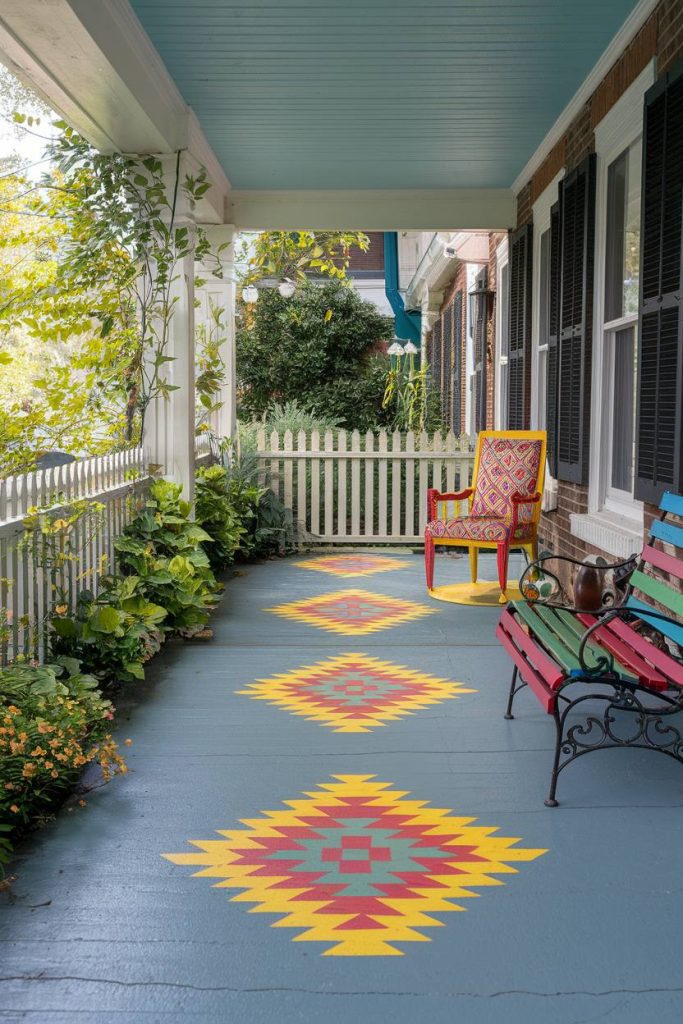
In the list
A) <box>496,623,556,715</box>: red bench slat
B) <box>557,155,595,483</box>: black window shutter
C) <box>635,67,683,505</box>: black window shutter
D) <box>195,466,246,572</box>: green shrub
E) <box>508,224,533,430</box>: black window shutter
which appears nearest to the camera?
<box>496,623,556,715</box>: red bench slat

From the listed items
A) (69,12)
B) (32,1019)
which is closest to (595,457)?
(69,12)

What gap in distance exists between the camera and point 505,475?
7.52m

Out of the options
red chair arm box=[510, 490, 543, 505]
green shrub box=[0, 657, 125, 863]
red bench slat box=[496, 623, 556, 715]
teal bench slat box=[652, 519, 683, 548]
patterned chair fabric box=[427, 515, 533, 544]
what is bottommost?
green shrub box=[0, 657, 125, 863]

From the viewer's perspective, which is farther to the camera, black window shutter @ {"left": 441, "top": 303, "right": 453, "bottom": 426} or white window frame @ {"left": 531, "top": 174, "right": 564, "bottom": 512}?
black window shutter @ {"left": 441, "top": 303, "right": 453, "bottom": 426}

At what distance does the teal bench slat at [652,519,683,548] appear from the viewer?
396 centimetres

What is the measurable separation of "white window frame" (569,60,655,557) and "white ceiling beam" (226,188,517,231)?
300 centimetres

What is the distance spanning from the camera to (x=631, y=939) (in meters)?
2.42

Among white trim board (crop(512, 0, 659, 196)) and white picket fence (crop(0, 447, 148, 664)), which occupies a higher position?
white trim board (crop(512, 0, 659, 196))

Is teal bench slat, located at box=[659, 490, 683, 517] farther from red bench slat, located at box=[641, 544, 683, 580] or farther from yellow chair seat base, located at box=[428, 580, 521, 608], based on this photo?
yellow chair seat base, located at box=[428, 580, 521, 608]

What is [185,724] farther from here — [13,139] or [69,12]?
[13,139]

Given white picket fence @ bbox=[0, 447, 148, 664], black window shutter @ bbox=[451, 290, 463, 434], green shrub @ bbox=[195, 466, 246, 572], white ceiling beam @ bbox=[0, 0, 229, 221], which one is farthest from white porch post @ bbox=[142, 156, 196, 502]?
black window shutter @ bbox=[451, 290, 463, 434]

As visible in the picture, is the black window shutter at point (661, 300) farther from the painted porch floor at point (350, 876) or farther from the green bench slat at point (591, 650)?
the painted porch floor at point (350, 876)

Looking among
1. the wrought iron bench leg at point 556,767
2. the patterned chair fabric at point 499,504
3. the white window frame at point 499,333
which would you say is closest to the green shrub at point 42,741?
the wrought iron bench leg at point 556,767

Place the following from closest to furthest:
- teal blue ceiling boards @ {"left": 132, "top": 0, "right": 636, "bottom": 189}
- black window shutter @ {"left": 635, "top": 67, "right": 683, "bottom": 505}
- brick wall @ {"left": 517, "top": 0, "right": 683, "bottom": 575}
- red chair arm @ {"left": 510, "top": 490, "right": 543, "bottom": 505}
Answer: black window shutter @ {"left": 635, "top": 67, "right": 683, "bottom": 505} → brick wall @ {"left": 517, "top": 0, "right": 683, "bottom": 575} → teal blue ceiling boards @ {"left": 132, "top": 0, "right": 636, "bottom": 189} → red chair arm @ {"left": 510, "top": 490, "right": 543, "bottom": 505}
